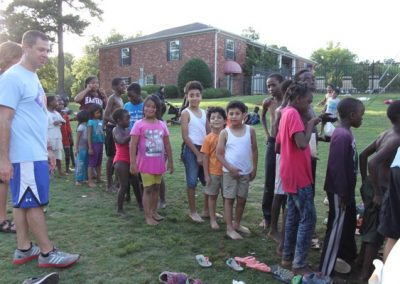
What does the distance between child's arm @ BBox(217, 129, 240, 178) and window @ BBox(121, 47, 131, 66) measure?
3236 centimetres

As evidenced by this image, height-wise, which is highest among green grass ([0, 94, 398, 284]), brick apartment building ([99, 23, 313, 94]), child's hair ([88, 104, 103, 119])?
brick apartment building ([99, 23, 313, 94])

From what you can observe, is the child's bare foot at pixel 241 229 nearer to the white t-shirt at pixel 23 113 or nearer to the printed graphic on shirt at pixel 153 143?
the printed graphic on shirt at pixel 153 143

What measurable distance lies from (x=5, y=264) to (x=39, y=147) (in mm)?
1153

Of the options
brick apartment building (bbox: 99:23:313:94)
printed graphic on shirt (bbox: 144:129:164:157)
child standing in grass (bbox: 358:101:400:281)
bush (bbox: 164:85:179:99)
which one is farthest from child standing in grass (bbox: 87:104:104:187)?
brick apartment building (bbox: 99:23:313:94)

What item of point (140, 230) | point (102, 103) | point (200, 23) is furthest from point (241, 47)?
point (140, 230)

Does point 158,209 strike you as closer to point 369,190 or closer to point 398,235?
point 369,190

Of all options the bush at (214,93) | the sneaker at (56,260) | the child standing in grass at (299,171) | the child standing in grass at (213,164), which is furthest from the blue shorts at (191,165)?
the bush at (214,93)

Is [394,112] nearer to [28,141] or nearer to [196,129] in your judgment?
[196,129]

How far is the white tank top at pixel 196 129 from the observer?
521cm

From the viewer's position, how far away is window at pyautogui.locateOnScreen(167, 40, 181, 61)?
3180cm

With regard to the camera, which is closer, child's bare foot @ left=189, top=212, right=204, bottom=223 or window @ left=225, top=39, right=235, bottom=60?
child's bare foot @ left=189, top=212, right=204, bottom=223

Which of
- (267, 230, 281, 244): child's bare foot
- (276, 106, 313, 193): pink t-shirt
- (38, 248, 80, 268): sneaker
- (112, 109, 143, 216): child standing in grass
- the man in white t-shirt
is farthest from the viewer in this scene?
(112, 109, 143, 216): child standing in grass

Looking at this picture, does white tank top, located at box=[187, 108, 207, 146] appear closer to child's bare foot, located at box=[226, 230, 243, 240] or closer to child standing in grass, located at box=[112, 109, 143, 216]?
child standing in grass, located at box=[112, 109, 143, 216]

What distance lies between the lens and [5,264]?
3779 millimetres
